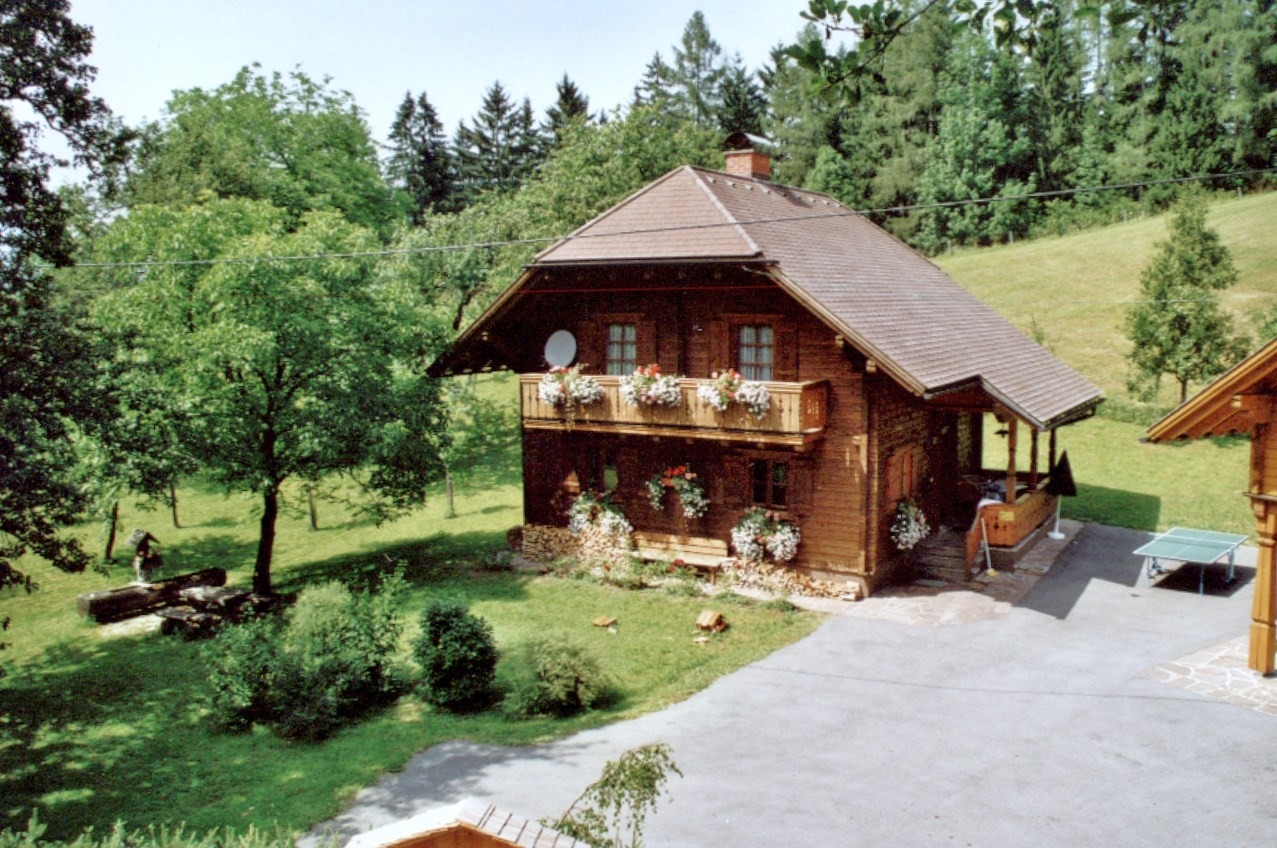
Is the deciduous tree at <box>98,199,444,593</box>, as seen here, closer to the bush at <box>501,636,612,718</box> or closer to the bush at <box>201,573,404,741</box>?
the bush at <box>201,573,404,741</box>

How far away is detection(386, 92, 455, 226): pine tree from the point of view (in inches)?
2776

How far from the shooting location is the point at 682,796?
10531 mm

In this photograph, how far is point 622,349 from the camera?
20.8 metres

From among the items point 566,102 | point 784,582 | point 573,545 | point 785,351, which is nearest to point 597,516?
point 573,545

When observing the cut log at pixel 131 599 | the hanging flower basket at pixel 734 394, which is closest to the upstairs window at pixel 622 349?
the hanging flower basket at pixel 734 394

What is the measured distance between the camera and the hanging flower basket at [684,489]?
64.0 ft

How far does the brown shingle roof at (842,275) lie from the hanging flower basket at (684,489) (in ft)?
15.3

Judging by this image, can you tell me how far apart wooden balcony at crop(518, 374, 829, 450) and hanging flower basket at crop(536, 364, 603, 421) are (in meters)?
0.12

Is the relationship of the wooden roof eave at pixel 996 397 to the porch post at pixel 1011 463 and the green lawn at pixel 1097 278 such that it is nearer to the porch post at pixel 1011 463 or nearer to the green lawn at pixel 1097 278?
the porch post at pixel 1011 463

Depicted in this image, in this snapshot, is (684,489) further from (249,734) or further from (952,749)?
(249,734)

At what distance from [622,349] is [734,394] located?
400 centimetres

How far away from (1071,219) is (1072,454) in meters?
33.8

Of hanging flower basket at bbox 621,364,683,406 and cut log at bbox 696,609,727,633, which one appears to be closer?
cut log at bbox 696,609,727,633

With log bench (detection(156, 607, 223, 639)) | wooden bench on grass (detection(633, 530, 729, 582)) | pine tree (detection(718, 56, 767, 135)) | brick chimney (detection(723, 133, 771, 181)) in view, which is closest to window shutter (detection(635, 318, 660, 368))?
wooden bench on grass (detection(633, 530, 729, 582))
